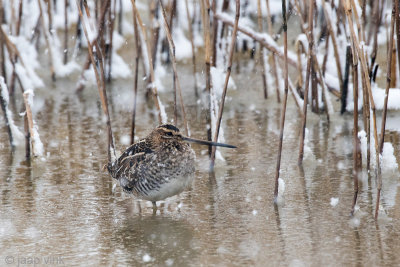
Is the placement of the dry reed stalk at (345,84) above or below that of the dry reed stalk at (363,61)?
below

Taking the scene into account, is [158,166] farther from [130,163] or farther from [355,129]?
[355,129]

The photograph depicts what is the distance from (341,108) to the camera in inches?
241

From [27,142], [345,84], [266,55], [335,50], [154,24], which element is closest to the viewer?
[27,142]

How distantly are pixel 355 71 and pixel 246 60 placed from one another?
443cm

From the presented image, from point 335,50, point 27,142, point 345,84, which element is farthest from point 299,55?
point 27,142

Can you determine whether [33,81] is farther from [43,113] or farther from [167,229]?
[167,229]

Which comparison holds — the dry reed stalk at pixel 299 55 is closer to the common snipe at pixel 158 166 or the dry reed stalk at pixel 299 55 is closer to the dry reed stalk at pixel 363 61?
the common snipe at pixel 158 166

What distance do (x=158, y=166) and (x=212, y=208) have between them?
0.41 meters

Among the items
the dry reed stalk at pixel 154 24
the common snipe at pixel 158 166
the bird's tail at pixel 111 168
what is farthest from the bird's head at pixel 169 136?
the dry reed stalk at pixel 154 24

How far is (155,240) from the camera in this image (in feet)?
12.3

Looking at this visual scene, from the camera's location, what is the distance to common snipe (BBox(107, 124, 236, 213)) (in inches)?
162

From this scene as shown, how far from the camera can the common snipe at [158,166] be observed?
13.5 ft

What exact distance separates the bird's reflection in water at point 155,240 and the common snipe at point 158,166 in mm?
175

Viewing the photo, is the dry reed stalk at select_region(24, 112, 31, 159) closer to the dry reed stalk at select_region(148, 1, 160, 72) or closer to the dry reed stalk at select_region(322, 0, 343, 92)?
the dry reed stalk at select_region(148, 1, 160, 72)
